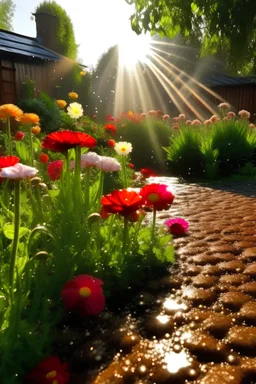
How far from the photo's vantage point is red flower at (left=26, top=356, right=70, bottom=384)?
148 cm

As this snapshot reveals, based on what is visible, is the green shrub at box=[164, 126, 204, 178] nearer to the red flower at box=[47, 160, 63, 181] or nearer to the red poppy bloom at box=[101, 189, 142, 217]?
the red flower at box=[47, 160, 63, 181]

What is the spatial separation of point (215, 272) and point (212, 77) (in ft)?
70.2

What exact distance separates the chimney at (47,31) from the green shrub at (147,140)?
12.1 metres

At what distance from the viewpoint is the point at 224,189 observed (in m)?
6.03

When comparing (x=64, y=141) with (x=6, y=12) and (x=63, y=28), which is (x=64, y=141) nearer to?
(x=63, y=28)

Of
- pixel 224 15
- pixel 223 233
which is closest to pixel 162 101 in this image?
pixel 224 15

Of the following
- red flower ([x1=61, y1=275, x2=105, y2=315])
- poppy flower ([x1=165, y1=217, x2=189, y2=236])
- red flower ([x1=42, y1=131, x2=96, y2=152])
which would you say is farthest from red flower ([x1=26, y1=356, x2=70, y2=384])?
poppy flower ([x1=165, y1=217, x2=189, y2=236])

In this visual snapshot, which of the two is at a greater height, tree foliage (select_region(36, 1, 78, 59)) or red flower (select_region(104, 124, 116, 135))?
tree foliage (select_region(36, 1, 78, 59))

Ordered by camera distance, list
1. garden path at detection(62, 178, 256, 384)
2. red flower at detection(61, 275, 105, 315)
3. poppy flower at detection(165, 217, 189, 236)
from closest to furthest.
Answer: garden path at detection(62, 178, 256, 384), red flower at detection(61, 275, 105, 315), poppy flower at detection(165, 217, 189, 236)

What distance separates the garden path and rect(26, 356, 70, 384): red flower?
0.14 metres

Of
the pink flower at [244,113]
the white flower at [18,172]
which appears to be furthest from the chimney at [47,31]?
the white flower at [18,172]

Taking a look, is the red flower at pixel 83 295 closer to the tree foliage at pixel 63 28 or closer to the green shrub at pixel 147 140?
the green shrub at pixel 147 140

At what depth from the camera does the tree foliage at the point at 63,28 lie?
2041 cm

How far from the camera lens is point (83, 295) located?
6.39 ft
